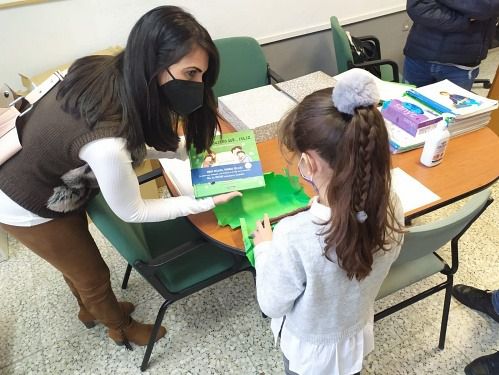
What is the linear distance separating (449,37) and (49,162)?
6.17ft

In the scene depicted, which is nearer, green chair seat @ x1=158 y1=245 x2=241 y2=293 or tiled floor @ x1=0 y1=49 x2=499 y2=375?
green chair seat @ x1=158 y1=245 x2=241 y2=293

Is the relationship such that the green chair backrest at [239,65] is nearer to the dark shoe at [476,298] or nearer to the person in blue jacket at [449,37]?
the person in blue jacket at [449,37]

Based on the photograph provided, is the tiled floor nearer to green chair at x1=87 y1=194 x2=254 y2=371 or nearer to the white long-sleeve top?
green chair at x1=87 y1=194 x2=254 y2=371

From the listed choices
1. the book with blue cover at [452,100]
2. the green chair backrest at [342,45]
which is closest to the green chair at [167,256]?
the book with blue cover at [452,100]

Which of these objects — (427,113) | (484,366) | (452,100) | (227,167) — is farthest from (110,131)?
(484,366)

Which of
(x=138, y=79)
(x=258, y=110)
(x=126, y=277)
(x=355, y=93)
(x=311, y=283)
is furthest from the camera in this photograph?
(x=126, y=277)

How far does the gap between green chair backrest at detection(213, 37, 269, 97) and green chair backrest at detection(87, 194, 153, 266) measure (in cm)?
117

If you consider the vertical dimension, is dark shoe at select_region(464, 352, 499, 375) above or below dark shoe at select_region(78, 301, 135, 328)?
below

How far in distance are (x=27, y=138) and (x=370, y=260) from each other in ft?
3.07

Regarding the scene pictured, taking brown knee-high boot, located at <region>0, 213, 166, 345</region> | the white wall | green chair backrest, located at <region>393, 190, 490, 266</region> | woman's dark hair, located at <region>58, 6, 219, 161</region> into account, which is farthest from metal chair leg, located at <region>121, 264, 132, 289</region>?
green chair backrest, located at <region>393, 190, 490, 266</region>

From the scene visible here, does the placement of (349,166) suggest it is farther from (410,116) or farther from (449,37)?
(449,37)

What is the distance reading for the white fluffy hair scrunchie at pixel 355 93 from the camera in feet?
2.16

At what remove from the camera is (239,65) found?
86.3 inches

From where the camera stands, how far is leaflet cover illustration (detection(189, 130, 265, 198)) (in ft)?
4.02
